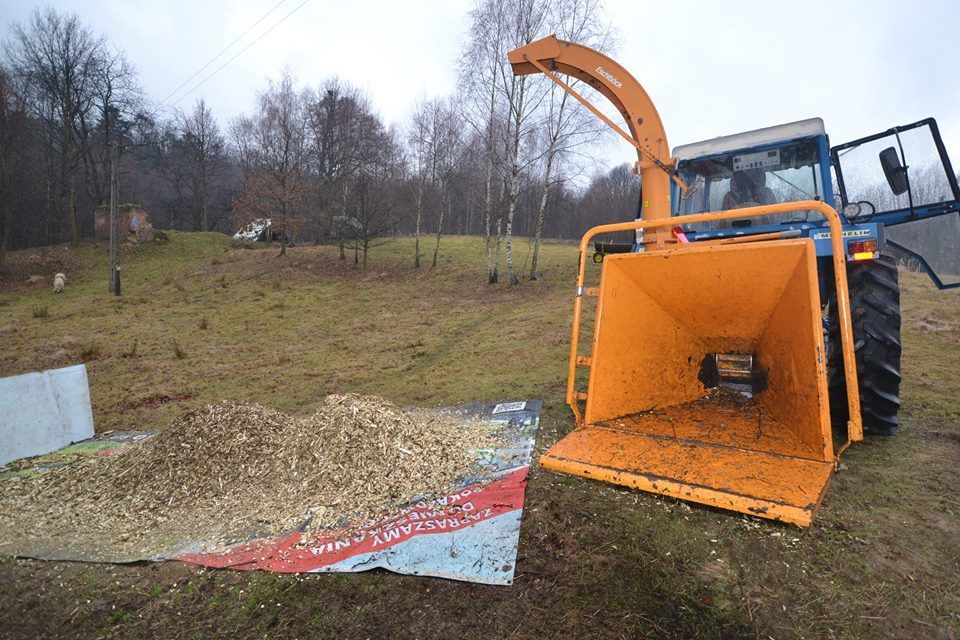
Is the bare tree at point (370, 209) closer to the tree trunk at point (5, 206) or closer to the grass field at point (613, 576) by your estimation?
the tree trunk at point (5, 206)

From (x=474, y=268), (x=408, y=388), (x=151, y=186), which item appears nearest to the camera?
(x=408, y=388)

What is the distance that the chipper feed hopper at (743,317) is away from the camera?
9.25 ft

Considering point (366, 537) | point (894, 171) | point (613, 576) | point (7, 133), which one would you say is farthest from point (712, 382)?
point (7, 133)

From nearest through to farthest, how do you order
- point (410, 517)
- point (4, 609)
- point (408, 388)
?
point (4, 609), point (410, 517), point (408, 388)

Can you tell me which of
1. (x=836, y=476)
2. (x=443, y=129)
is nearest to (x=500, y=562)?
(x=836, y=476)

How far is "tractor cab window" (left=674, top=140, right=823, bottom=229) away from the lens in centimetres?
439

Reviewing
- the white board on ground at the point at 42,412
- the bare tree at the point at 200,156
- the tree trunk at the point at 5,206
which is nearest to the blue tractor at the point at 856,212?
the white board on ground at the point at 42,412

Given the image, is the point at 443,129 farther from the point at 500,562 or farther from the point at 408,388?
the point at 500,562

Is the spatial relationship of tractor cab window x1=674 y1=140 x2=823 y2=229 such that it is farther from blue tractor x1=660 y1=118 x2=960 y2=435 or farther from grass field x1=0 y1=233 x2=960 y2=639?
grass field x1=0 y1=233 x2=960 y2=639

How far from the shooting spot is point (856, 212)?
13.4 feet

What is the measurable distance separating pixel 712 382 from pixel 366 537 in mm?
3048

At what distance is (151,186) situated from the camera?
3631cm

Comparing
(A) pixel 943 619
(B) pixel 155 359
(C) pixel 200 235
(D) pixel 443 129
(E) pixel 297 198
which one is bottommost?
(B) pixel 155 359

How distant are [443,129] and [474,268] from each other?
264 inches
